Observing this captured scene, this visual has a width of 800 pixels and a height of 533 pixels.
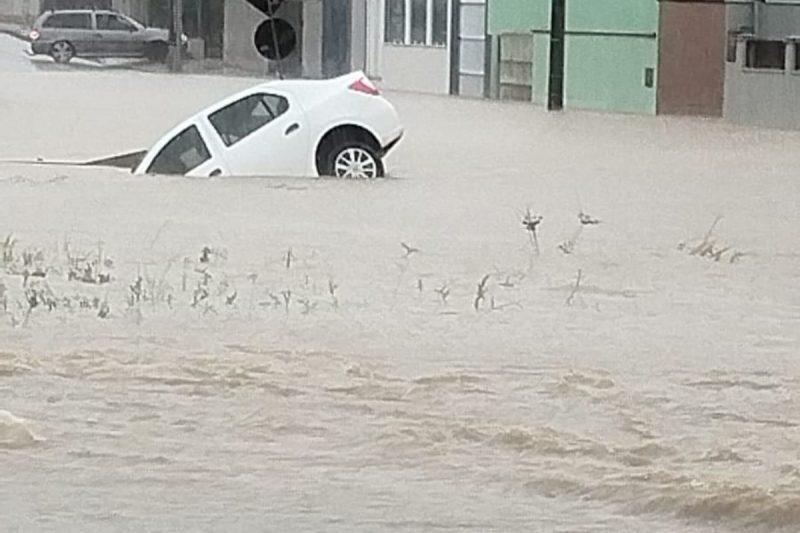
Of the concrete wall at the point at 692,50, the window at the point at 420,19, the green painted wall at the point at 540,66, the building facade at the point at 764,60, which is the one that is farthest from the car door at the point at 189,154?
the concrete wall at the point at 692,50

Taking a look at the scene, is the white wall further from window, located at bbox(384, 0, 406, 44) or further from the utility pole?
the utility pole

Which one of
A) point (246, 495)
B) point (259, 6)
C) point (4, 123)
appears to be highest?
point (259, 6)

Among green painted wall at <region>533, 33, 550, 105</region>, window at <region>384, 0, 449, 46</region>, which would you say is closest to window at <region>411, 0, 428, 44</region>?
window at <region>384, 0, 449, 46</region>

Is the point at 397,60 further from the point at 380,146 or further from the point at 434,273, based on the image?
the point at 434,273

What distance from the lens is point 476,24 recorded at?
205 inches

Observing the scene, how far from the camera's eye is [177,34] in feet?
10.7

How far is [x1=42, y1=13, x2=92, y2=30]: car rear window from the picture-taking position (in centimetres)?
309

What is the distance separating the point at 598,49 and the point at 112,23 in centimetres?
263

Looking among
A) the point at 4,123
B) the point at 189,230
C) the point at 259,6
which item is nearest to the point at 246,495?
the point at 189,230

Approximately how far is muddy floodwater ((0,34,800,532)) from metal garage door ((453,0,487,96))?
1314mm

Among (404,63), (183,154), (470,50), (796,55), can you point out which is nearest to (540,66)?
(470,50)

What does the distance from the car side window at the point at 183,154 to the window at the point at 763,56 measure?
9.83 ft

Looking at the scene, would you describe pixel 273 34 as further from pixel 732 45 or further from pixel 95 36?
pixel 732 45

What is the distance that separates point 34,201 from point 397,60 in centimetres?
137
